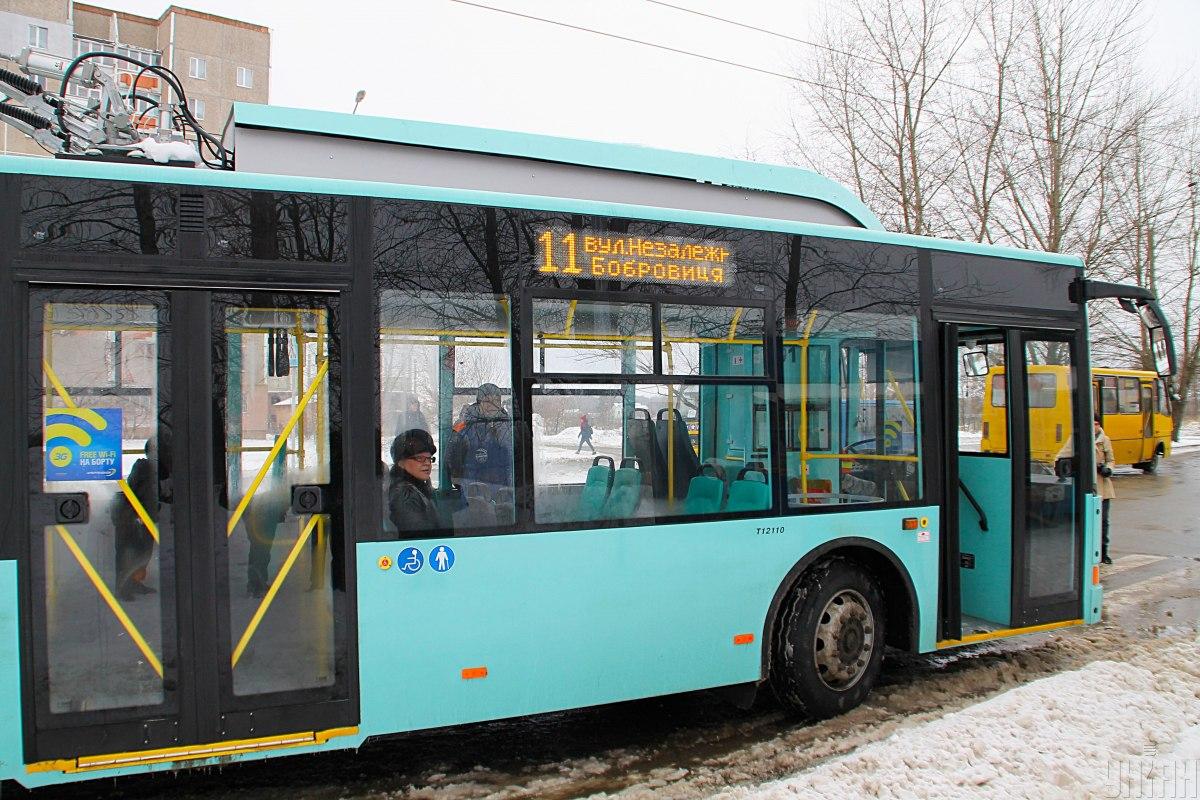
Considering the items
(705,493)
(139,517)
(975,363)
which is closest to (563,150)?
(705,493)

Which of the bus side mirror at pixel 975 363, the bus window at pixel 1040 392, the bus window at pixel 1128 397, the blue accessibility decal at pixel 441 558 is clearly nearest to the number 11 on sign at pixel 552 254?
the blue accessibility decal at pixel 441 558

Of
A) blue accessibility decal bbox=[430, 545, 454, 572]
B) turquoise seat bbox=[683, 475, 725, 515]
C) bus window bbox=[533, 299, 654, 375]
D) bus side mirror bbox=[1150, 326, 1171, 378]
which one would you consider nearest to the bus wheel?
turquoise seat bbox=[683, 475, 725, 515]

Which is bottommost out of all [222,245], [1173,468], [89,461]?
[1173,468]

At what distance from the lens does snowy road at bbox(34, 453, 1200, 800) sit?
3971 mm

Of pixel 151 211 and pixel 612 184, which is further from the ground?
pixel 612 184

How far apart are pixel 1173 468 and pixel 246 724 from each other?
99.6 ft

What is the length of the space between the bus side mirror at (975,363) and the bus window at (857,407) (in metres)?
1.04

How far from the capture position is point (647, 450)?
4812mm

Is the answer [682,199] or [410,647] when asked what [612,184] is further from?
[410,647]

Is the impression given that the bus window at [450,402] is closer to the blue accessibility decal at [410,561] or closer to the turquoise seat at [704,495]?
the blue accessibility decal at [410,561]

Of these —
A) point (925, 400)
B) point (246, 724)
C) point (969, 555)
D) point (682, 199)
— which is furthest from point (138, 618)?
point (969, 555)

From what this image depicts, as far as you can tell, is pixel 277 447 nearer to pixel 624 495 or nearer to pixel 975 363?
pixel 624 495

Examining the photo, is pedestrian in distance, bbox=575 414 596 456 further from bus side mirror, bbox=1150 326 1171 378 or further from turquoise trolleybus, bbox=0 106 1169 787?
bus side mirror, bbox=1150 326 1171 378

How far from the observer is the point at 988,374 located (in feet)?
20.9
